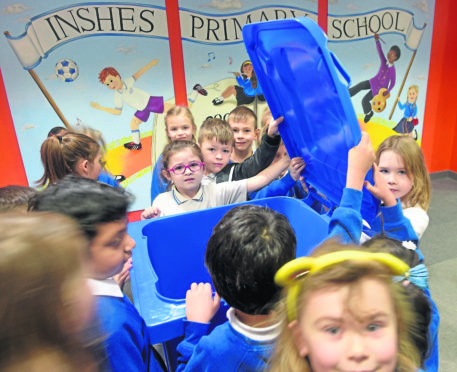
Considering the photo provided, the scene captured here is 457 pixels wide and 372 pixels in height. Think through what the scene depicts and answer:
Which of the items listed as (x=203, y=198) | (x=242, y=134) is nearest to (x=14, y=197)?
(x=203, y=198)

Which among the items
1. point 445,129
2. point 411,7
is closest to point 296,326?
point 411,7

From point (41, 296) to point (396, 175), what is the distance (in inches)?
41.4

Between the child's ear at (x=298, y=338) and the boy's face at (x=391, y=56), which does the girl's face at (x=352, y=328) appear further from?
the boy's face at (x=391, y=56)

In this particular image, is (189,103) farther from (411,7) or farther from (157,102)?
(411,7)

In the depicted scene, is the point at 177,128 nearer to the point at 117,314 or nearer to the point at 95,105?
the point at 95,105

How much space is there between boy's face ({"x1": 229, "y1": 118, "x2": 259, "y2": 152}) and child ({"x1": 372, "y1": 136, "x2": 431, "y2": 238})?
745 mm

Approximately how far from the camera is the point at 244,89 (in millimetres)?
2367

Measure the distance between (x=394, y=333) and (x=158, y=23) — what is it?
2.19 meters

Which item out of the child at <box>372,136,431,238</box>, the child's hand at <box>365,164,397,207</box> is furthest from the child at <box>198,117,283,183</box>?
the child's hand at <box>365,164,397,207</box>

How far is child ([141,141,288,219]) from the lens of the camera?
114cm

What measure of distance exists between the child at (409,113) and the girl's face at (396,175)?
2284mm

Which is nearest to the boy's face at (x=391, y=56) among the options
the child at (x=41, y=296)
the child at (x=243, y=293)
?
the child at (x=243, y=293)

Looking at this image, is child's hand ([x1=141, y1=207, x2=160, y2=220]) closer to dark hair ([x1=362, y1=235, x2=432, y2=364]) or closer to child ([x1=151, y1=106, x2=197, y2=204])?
child ([x1=151, y1=106, x2=197, y2=204])

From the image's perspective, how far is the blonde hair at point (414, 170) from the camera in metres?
1.01
